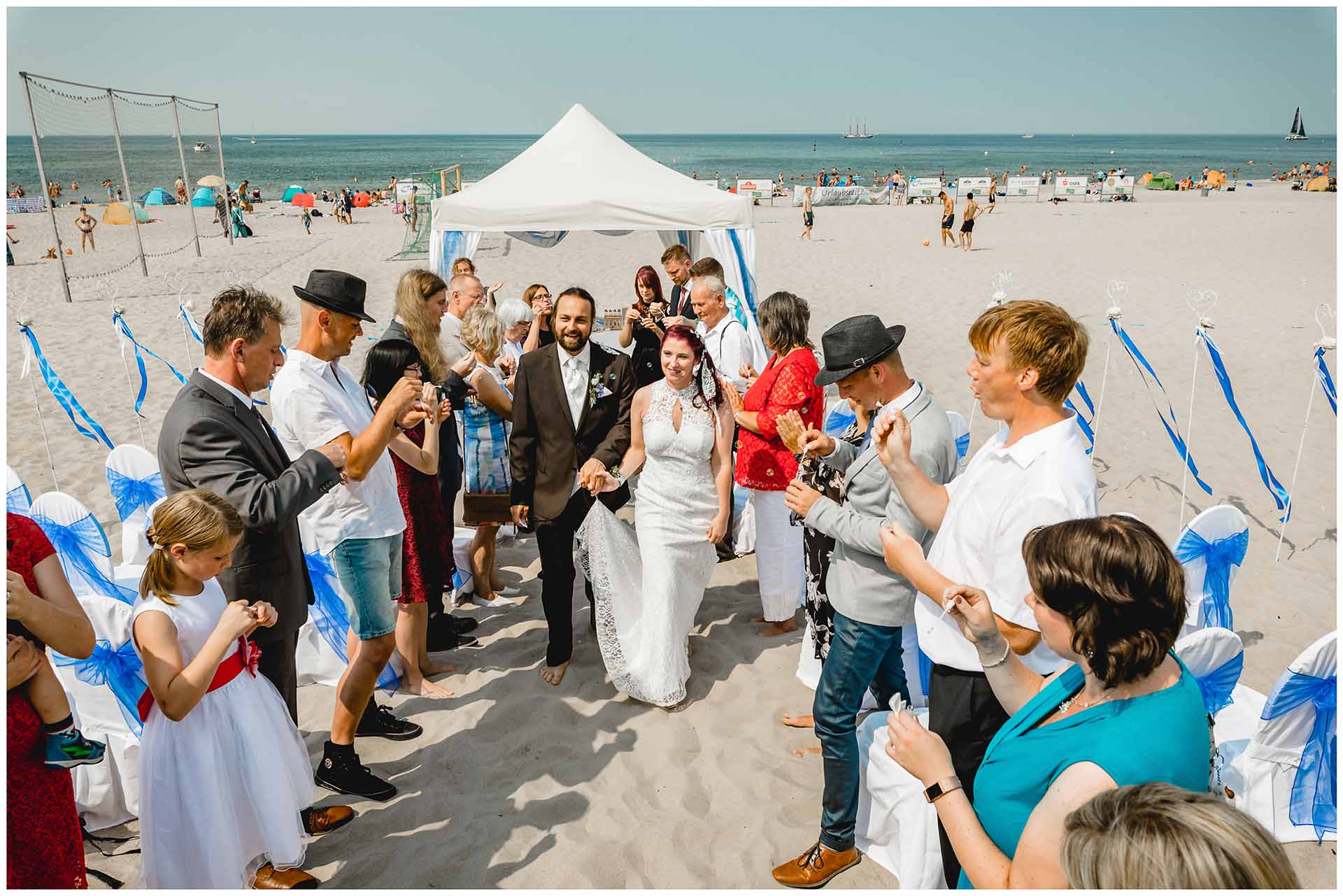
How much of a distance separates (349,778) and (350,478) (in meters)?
1.29

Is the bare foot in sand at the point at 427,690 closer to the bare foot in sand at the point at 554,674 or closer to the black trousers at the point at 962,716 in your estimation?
the bare foot in sand at the point at 554,674

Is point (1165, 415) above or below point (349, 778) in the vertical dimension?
above

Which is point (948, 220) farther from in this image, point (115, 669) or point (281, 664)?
point (115, 669)

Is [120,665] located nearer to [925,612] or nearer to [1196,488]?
[925,612]

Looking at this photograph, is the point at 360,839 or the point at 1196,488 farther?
the point at 1196,488

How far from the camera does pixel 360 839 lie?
117 inches

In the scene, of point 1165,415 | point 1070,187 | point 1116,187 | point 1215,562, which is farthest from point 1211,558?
point 1116,187

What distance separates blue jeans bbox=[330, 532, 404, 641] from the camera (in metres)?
3.11

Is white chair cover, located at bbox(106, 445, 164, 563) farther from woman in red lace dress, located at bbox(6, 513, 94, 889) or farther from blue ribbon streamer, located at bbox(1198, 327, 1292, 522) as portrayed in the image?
blue ribbon streamer, located at bbox(1198, 327, 1292, 522)

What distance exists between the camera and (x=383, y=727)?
3586 millimetres

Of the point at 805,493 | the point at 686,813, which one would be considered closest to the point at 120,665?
the point at 686,813

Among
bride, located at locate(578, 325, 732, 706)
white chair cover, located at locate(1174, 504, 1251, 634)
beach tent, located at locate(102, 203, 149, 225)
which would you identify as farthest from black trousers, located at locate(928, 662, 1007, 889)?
beach tent, located at locate(102, 203, 149, 225)

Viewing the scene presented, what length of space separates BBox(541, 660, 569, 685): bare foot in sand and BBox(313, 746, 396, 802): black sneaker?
0.98 metres

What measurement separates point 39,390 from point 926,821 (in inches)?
399
